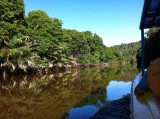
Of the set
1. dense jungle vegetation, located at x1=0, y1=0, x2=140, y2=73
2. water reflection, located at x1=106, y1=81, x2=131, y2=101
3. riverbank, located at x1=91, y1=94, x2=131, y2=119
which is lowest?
riverbank, located at x1=91, y1=94, x2=131, y2=119

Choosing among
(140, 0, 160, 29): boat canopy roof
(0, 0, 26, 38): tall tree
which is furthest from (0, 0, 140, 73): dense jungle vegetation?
(140, 0, 160, 29): boat canopy roof

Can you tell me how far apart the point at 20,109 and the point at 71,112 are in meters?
2.66

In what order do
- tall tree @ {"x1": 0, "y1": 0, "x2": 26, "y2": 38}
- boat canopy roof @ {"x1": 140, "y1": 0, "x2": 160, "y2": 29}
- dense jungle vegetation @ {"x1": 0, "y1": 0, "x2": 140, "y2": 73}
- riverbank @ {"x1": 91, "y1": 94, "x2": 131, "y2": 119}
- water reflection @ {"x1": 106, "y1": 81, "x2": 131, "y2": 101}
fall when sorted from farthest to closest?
tall tree @ {"x1": 0, "y1": 0, "x2": 26, "y2": 38}, dense jungle vegetation @ {"x1": 0, "y1": 0, "x2": 140, "y2": 73}, water reflection @ {"x1": 106, "y1": 81, "x2": 131, "y2": 101}, riverbank @ {"x1": 91, "y1": 94, "x2": 131, "y2": 119}, boat canopy roof @ {"x1": 140, "y1": 0, "x2": 160, "y2": 29}

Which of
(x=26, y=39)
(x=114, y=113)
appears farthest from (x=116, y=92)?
(x=26, y=39)

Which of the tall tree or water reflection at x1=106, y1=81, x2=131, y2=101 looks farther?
the tall tree

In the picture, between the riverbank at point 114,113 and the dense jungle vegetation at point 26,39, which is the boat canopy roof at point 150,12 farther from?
the dense jungle vegetation at point 26,39

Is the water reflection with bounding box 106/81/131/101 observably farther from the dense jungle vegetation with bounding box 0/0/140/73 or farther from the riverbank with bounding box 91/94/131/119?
the dense jungle vegetation with bounding box 0/0/140/73

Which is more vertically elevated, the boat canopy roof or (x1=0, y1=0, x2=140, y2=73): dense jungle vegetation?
(x1=0, y1=0, x2=140, y2=73): dense jungle vegetation

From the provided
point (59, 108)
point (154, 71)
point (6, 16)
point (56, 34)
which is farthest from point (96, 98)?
point (56, 34)

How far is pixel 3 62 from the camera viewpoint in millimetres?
33938

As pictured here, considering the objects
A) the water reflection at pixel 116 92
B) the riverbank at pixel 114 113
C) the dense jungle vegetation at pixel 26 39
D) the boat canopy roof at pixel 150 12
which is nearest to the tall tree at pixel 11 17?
the dense jungle vegetation at pixel 26 39

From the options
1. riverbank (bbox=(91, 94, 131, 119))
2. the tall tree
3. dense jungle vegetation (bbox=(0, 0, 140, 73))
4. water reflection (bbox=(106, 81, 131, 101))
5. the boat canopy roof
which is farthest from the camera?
the tall tree

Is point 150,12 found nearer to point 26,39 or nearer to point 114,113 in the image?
point 114,113

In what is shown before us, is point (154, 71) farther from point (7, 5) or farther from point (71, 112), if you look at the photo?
point (7, 5)
